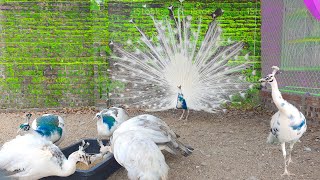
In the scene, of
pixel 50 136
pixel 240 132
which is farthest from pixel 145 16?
pixel 50 136

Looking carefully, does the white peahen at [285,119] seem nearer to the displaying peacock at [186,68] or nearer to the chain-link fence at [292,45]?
the chain-link fence at [292,45]

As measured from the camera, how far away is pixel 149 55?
5.20 meters

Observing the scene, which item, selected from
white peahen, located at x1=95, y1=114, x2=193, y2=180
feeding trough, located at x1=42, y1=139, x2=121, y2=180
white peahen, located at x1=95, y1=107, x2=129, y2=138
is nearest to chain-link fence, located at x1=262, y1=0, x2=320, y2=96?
white peahen, located at x1=95, y1=114, x2=193, y2=180

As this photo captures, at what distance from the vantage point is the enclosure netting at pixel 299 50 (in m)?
4.46

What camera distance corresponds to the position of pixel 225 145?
13.5ft

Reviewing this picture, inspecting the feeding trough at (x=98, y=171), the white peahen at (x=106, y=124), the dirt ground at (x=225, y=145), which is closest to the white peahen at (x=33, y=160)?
the feeding trough at (x=98, y=171)

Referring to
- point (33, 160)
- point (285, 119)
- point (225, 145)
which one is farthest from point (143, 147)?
point (225, 145)

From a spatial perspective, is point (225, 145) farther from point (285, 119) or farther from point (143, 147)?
point (143, 147)

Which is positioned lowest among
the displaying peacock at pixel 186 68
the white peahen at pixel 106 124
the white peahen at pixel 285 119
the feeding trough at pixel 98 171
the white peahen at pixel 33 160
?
the feeding trough at pixel 98 171

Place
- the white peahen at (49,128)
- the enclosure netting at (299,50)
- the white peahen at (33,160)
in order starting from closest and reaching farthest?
the white peahen at (33,160)
the white peahen at (49,128)
the enclosure netting at (299,50)

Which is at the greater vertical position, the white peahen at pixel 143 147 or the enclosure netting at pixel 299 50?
the enclosure netting at pixel 299 50

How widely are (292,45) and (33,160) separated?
12.1ft

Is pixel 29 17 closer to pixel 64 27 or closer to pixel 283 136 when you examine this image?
pixel 64 27

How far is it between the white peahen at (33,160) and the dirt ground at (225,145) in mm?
591
